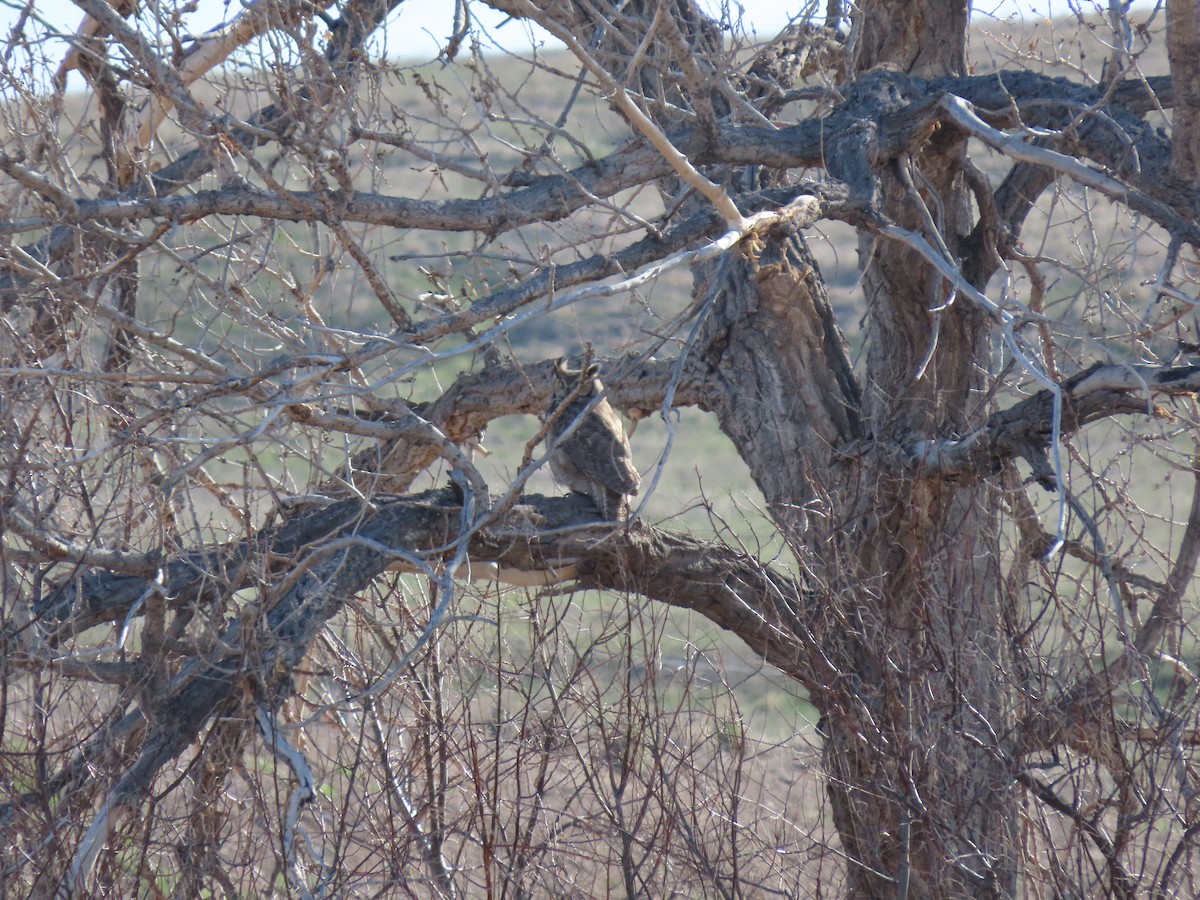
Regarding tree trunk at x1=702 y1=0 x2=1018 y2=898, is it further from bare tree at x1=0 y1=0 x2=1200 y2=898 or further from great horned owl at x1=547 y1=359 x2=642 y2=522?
great horned owl at x1=547 y1=359 x2=642 y2=522

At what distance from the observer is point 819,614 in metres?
4.75

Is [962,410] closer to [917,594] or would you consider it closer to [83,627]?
[917,594]

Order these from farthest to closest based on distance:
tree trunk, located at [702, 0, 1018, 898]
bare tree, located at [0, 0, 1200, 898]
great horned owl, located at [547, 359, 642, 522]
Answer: great horned owl, located at [547, 359, 642, 522] < tree trunk, located at [702, 0, 1018, 898] < bare tree, located at [0, 0, 1200, 898]

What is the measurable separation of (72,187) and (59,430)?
116 centimetres

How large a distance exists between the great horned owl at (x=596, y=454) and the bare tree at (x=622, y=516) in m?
0.08

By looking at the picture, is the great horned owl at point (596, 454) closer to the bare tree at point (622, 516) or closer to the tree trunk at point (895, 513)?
the bare tree at point (622, 516)

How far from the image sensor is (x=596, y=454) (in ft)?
17.4

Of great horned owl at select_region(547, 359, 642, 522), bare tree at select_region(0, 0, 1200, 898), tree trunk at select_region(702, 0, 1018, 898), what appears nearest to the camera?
bare tree at select_region(0, 0, 1200, 898)

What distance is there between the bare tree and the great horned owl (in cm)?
8

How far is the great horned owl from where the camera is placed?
523 cm

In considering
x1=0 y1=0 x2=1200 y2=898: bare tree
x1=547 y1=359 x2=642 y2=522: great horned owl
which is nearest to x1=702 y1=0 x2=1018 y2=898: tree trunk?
x1=0 y1=0 x2=1200 y2=898: bare tree

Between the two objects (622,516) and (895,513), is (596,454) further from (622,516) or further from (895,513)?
(895,513)

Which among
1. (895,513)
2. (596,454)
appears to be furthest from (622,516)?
(895,513)

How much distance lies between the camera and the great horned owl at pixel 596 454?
5.23 m
